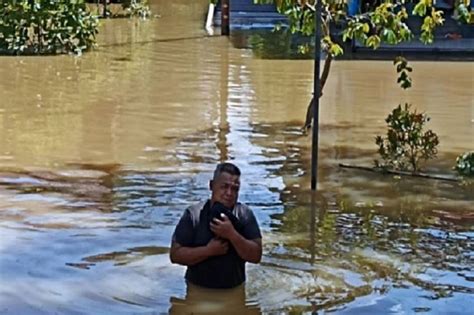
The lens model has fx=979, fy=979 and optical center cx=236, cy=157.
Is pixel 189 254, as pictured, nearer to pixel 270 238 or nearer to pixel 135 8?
pixel 270 238

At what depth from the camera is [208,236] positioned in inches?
250

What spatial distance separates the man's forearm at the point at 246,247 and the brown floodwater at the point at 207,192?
505mm

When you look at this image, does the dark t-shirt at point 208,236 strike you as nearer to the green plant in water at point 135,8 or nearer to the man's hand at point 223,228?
the man's hand at point 223,228

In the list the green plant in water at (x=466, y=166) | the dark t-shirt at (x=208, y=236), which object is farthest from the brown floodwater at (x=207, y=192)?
the green plant in water at (x=466, y=166)

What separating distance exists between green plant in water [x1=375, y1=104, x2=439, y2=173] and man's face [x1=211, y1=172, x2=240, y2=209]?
18.0ft

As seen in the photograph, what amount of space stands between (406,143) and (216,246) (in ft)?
18.8

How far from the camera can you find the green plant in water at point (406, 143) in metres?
11.4

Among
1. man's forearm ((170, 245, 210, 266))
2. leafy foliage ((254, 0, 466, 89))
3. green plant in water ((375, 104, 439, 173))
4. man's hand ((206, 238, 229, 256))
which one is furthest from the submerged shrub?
man's hand ((206, 238, 229, 256))

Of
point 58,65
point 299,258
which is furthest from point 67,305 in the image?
point 58,65

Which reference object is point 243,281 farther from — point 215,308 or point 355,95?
point 355,95

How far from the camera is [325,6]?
13.0 m

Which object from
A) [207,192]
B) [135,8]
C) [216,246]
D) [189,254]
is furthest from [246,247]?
[135,8]

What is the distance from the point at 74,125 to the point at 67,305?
25.6 feet

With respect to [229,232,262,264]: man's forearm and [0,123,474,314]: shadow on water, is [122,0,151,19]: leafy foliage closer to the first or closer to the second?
[0,123,474,314]: shadow on water
